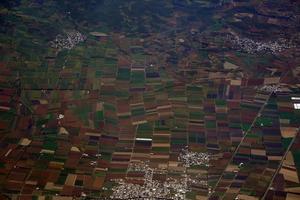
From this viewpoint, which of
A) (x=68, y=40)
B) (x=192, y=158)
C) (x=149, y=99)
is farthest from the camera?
(x=68, y=40)

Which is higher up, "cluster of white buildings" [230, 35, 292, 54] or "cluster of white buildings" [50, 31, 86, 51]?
"cluster of white buildings" [230, 35, 292, 54]

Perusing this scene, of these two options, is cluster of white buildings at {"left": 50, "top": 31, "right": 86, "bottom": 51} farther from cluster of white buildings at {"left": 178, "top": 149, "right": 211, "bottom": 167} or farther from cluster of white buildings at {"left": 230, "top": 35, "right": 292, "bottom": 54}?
cluster of white buildings at {"left": 178, "top": 149, "right": 211, "bottom": 167}

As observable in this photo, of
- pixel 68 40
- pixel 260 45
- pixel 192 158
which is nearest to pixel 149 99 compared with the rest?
pixel 192 158

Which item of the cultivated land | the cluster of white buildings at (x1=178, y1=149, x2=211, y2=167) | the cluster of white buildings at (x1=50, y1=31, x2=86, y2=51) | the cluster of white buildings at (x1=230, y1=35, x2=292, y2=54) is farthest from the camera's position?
the cluster of white buildings at (x1=50, y1=31, x2=86, y2=51)

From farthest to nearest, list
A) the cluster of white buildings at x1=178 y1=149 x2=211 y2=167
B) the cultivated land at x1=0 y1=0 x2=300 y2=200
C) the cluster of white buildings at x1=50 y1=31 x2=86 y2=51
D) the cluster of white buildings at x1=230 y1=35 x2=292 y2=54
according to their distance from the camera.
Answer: the cluster of white buildings at x1=50 y1=31 x2=86 y2=51, the cluster of white buildings at x1=230 y1=35 x2=292 y2=54, the cluster of white buildings at x1=178 y1=149 x2=211 y2=167, the cultivated land at x1=0 y1=0 x2=300 y2=200

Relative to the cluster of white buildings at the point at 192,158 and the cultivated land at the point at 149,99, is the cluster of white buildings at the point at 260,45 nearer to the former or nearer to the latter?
the cultivated land at the point at 149,99

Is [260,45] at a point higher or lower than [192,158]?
higher

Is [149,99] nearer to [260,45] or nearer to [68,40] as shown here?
[68,40]

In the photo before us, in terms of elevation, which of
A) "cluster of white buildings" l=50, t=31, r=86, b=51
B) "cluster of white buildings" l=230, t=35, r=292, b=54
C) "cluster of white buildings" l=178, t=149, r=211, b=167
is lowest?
"cluster of white buildings" l=178, t=149, r=211, b=167

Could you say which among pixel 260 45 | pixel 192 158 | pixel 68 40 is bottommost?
pixel 192 158

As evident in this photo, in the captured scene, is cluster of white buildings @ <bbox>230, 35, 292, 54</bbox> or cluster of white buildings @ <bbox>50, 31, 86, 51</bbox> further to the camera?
cluster of white buildings @ <bbox>50, 31, 86, 51</bbox>

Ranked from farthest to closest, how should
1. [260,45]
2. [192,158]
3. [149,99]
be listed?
[260,45], [149,99], [192,158]

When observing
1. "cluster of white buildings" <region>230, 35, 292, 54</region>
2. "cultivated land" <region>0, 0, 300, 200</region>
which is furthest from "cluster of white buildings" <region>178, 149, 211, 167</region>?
"cluster of white buildings" <region>230, 35, 292, 54</region>
